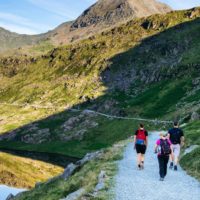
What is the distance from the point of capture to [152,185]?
3453cm

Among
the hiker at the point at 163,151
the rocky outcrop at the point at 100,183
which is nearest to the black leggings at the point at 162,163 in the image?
the hiker at the point at 163,151

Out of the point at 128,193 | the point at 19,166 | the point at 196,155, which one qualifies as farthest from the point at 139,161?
the point at 19,166

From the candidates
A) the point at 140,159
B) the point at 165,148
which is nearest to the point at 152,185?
the point at 165,148

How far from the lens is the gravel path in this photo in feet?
102

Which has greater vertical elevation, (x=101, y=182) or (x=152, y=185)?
(x=152, y=185)

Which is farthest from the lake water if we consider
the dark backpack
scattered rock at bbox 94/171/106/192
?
the dark backpack

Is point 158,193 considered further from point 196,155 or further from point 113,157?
point 113,157

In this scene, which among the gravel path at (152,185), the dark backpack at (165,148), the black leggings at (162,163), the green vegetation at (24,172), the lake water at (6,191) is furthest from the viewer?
the green vegetation at (24,172)

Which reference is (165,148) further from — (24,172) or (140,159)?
(24,172)

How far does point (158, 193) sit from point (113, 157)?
21773 millimetres

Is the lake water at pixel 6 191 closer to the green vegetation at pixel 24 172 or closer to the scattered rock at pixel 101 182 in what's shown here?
the green vegetation at pixel 24 172

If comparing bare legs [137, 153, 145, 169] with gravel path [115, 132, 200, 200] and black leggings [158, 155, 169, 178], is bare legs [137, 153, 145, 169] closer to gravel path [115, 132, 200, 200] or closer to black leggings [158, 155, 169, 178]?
gravel path [115, 132, 200, 200]

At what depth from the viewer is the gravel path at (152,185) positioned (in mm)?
31047

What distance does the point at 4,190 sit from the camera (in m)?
140
